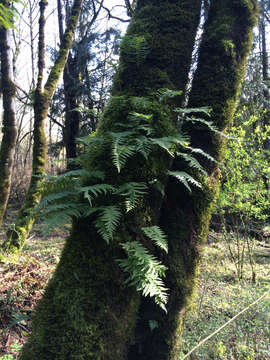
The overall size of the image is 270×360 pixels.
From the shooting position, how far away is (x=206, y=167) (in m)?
2.06

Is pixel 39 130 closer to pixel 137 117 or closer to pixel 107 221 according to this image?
pixel 137 117

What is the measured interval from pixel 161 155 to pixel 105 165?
0.43 meters

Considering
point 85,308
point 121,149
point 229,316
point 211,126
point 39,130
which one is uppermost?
point 39,130

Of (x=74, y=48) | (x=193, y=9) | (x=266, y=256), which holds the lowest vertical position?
(x=266, y=256)

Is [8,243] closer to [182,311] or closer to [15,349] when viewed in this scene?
[15,349]

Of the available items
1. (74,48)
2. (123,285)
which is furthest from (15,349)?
(74,48)

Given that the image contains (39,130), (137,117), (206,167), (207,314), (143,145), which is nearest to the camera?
(143,145)

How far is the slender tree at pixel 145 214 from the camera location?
4.47 feet

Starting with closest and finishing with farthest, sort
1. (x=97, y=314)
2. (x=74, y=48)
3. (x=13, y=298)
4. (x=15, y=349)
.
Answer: (x=97, y=314) < (x=15, y=349) < (x=13, y=298) < (x=74, y=48)

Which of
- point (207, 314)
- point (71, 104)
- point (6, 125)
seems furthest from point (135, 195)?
point (71, 104)

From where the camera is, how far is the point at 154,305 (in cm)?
180

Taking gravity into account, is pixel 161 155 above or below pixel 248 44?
below

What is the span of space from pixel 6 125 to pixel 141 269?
16.2ft

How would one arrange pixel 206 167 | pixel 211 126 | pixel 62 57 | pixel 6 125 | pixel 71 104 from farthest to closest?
pixel 71 104 → pixel 62 57 → pixel 6 125 → pixel 206 167 → pixel 211 126
